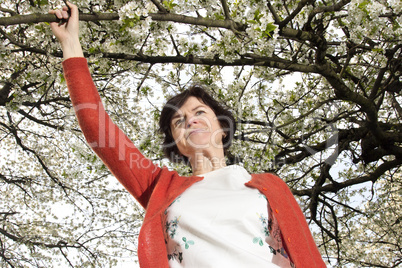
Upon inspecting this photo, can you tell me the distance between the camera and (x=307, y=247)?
1.84m

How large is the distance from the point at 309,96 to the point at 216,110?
361 cm

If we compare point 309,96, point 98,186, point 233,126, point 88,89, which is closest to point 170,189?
point 88,89

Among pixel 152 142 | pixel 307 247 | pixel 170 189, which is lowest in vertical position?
pixel 307 247

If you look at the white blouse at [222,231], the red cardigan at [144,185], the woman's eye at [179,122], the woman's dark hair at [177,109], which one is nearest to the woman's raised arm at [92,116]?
the red cardigan at [144,185]

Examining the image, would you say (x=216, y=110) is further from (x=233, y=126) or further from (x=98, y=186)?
(x=98, y=186)

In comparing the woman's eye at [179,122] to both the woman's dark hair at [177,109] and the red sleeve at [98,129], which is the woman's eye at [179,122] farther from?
the red sleeve at [98,129]

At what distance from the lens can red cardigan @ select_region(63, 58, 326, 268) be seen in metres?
1.75

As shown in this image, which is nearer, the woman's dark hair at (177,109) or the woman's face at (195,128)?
the woman's face at (195,128)

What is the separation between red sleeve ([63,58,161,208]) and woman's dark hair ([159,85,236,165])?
599 millimetres

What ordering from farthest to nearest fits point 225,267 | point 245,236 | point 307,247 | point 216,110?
point 216,110 → point 307,247 → point 245,236 → point 225,267

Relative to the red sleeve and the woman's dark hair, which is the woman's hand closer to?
the red sleeve

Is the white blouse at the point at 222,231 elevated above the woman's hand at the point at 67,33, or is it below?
below

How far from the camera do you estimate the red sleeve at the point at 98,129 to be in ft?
6.02

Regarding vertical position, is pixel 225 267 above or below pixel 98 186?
below
